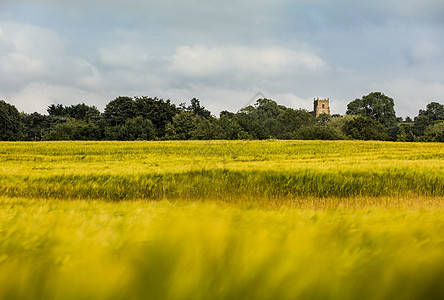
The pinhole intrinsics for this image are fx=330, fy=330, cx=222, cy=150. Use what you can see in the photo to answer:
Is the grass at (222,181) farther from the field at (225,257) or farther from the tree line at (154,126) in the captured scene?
the tree line at (154,126)

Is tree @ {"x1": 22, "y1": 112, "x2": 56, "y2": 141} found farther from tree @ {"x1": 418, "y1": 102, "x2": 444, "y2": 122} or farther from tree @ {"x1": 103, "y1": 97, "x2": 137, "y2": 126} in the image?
tree @ {"x1": 418, "y1": 102, "x2": 444, "y2": 122}

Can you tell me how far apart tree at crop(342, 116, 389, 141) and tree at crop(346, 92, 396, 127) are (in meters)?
36.0

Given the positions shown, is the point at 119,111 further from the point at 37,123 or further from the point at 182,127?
the point at 37,123

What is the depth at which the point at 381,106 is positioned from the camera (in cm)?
10000

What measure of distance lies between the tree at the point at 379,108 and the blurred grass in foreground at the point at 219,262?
108567 millimetres

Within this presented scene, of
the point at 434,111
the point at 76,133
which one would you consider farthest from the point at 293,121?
the point at 434,111

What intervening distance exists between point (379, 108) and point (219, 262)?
110871mm

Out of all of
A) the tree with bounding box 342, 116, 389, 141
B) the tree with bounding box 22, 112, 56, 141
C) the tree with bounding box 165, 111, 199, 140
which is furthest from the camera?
the tree with bounding box 22, 112, 56, 141

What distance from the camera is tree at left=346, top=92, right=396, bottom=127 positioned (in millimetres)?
99694

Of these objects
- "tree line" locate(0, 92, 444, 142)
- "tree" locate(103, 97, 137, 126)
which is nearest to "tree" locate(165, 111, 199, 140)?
"tree line" locate(0, 92, 444, 142)

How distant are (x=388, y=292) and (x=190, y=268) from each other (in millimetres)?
753

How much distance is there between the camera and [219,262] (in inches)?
50.1

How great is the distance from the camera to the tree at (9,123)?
56.1 meters

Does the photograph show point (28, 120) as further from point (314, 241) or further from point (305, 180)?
point (314, 241)
